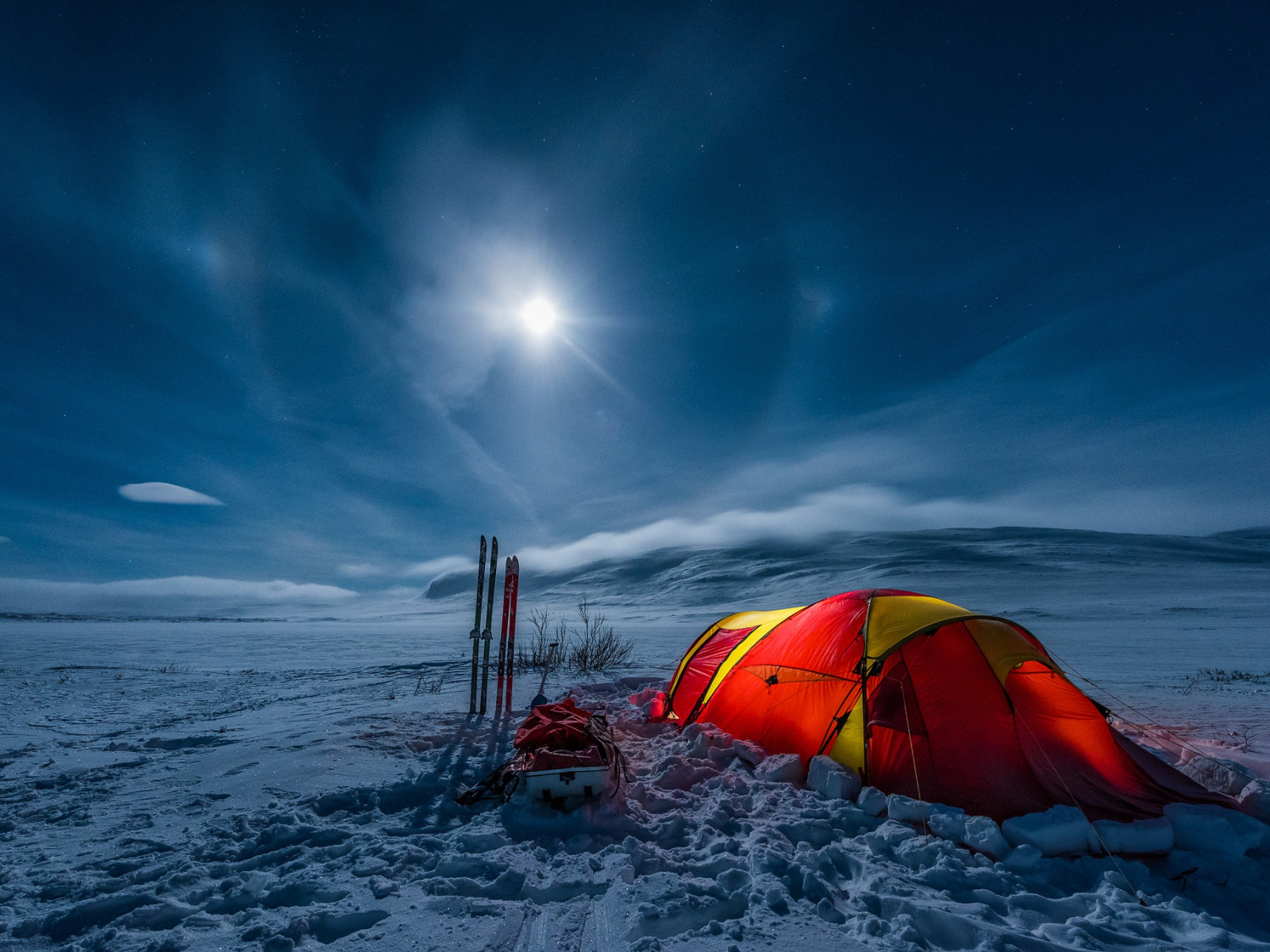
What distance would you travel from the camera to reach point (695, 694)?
6.54 m

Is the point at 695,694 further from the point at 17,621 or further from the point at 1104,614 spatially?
the point at 17,621

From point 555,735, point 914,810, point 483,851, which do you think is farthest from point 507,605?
point 914,810

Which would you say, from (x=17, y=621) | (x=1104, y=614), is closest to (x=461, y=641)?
(x=1104, y=614)

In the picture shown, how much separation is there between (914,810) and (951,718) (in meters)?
0.82

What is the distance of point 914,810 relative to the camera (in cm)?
374

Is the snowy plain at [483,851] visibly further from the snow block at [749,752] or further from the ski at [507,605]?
the ski at [507,605]

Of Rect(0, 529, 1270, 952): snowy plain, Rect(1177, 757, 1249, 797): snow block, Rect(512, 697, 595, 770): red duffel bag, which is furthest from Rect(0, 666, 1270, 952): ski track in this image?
Rect(1177, 757, 1249, 797): snow block

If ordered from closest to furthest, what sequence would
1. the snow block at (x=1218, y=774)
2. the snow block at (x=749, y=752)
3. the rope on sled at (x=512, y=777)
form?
the snow block at (x=1218, y=774)
the rope on sled at (x=512, y=777)
the snow block at (x=749, y=752)

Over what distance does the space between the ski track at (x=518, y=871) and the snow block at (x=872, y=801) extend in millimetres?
66

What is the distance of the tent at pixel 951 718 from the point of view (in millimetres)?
3945

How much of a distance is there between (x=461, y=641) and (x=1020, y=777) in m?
18.9

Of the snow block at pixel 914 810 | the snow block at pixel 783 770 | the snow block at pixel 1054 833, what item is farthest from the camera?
the snow block at pixel 783 770

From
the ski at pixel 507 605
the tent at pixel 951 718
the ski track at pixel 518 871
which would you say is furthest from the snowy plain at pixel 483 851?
the ski at pixel 507 605

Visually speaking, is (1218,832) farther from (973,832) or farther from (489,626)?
(489,626)
